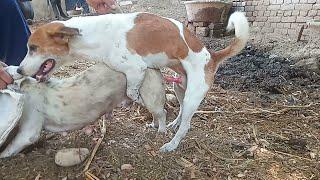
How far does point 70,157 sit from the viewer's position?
222 centimetres

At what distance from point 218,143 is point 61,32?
50.5 inches

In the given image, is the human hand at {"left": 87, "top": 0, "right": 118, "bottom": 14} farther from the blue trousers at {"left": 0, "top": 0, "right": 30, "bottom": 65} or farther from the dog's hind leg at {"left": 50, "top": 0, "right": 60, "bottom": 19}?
the dog's hind leg at {"left": 50, "top": 0, "right": 60, "bottom": 19}

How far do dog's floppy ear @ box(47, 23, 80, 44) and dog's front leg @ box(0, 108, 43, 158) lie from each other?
0.49m

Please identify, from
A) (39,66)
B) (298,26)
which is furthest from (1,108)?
(298,26)

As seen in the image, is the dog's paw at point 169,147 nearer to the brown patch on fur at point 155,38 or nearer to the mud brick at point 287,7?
the brown patch on fur at point 155,38

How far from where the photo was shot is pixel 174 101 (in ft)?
11.0

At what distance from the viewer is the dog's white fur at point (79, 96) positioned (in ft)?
7.77

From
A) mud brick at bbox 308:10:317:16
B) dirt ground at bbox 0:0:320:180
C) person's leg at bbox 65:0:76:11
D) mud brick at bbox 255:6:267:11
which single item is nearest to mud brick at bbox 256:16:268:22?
mud brick at bbox 255:6:267:11

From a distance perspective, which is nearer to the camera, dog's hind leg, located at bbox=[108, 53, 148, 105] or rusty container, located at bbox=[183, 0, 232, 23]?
dog's hind leg, located at bbox=[108, 53, 148, 105]

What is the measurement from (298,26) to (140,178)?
445cm

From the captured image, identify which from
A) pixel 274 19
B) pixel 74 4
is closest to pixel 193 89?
pixel 274 19

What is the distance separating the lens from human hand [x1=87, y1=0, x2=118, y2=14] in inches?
111

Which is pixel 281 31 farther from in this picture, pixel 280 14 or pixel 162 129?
pixel 162 129

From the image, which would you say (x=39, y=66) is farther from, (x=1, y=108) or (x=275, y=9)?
(x=275, y=9)
